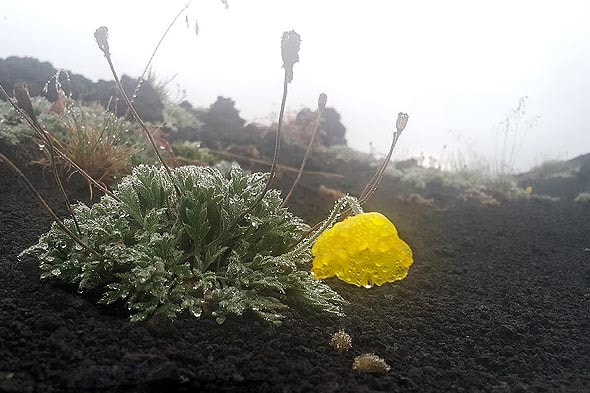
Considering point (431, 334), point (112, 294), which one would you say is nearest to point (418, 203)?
point (431, 334)

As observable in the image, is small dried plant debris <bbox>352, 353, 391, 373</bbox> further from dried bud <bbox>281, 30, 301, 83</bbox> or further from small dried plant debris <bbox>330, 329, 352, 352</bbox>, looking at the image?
dried bud <bbox>281, 30, 301, 83</bbox>

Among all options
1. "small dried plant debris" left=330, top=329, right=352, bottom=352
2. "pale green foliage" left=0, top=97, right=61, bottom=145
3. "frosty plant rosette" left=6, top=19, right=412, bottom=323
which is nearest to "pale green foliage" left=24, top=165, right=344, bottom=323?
"frosty plant rosette" left=6, top=19, right=412, bottom=323

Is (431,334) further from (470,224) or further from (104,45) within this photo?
(470,224)

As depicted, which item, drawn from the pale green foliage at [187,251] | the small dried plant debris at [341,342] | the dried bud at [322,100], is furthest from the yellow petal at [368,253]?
the dried bud at [322,100]

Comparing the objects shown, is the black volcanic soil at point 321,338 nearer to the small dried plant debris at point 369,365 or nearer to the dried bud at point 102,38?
the small dried plant debris at point 369,365

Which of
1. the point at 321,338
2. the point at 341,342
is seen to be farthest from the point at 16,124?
the point at 341,342

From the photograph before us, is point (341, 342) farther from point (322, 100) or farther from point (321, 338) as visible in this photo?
point (322, 100)
